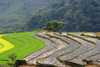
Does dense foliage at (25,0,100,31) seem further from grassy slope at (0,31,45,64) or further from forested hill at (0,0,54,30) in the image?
grassy slope at (0,31,45,64)

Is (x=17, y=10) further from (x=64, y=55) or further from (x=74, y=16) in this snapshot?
(x=64, y=55)

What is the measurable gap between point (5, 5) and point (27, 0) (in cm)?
1969

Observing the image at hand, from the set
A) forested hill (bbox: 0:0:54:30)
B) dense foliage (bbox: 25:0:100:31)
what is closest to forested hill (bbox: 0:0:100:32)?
dense foliage (bbox: 25:0:100:31)

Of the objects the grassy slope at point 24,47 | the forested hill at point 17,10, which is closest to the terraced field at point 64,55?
the grassy slope at point 24,47

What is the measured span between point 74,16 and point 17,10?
63479 mm

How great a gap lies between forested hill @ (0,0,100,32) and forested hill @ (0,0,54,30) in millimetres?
24540

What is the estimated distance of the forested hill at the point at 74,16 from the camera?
76.9 metres

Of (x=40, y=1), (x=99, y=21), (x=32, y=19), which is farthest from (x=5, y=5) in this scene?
(x=99, y=21)

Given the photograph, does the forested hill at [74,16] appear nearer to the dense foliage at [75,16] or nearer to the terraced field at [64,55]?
the dense foliage at [75,16]

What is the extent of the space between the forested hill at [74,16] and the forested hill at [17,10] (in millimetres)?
24540

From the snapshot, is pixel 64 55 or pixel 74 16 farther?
pixel 74 16

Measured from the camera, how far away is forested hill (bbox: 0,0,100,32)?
76.9 meters

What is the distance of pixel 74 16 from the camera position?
81.8 m

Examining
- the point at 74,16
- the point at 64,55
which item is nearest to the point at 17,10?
the point at 74,16
